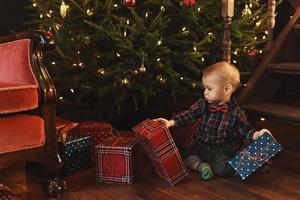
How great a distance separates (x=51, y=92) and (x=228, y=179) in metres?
1.00

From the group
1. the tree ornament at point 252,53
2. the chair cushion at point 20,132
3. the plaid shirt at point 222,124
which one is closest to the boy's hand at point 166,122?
the plaid shirt at point 222,124

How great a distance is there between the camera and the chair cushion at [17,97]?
172cm

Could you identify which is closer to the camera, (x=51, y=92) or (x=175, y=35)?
(x=51, y=92)

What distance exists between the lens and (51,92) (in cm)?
187

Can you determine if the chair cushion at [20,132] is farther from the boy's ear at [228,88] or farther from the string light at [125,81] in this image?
the boy's ear at [228,88]

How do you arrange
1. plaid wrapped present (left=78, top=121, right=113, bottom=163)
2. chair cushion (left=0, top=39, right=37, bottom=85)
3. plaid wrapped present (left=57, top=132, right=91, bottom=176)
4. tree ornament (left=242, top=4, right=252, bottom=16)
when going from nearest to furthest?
chair cushion (left=0, top=39, right=37, bottom=85), plaid wrapped present (left=57, top=132, right=91, bottom=176), plaid wrapped present (left=78, top=121, right=113, bottom=163), tree ornament (left=242, top=4, right=252, bottom=16)

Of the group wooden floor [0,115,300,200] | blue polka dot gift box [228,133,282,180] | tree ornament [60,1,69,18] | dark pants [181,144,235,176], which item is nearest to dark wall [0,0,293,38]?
tree ornament [60,1,69,18]

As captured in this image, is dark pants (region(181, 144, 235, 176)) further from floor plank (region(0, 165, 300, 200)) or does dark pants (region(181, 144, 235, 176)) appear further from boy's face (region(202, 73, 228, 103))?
boy's face (region(202, 73, 228, 103))

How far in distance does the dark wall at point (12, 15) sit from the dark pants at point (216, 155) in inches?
74.0

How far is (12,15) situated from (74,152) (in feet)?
5.62

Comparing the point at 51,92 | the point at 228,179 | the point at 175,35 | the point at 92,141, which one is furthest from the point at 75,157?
the point at 175,35

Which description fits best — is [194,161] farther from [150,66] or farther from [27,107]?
[27,107]

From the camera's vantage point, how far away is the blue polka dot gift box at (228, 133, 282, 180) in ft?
6.86

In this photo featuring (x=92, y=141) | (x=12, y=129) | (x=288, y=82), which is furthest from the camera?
(x=288, y=82)
